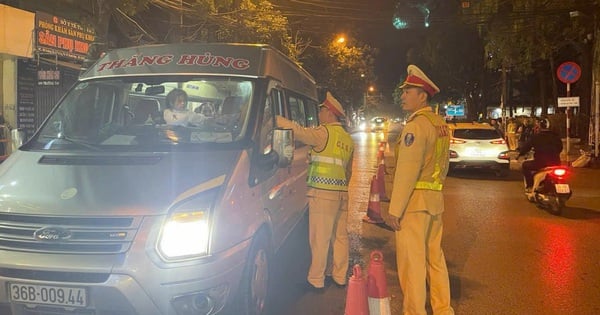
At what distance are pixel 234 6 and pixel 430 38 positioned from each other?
95.1ft

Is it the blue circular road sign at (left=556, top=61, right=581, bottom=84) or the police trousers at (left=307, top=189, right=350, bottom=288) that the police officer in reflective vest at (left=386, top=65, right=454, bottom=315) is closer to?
the police trousers at (left=307, top=189, right=350, bottom=288)

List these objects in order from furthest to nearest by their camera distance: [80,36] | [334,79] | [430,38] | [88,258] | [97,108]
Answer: [430,38] → [334,79] → [80,36] → [97,108] → [88,258]

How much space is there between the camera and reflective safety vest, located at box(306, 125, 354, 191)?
5.15m

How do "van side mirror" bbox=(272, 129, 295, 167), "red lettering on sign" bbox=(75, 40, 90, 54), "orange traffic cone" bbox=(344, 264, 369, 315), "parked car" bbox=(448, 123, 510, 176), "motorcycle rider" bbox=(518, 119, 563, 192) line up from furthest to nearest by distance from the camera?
"parked car" bbox=(448, 123, 510, 176) < "red lettering on sign" bbox=(75, 40, 90, 54) < "motorcycle rider" bbox=(518, 119, 563, 192) < "van side mirror" bbox=(272, 129, 295, 167) < "orange traffic cone" bbox=(344, 264, 369, 315)

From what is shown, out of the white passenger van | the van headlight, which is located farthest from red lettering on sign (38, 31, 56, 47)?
the van headlight

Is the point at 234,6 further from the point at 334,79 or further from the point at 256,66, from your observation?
the point at 334,79

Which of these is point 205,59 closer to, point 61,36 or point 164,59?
point 164,59

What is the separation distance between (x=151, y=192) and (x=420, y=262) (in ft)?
6.86

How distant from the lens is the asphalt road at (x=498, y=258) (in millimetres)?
4957

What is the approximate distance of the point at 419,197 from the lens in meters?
4.07

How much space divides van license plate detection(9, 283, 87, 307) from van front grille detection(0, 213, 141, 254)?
9.0 inches

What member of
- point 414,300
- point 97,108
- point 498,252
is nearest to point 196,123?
point 97,108

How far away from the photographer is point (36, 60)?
43.8 ft

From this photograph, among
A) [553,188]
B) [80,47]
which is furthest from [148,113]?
[80,47]
